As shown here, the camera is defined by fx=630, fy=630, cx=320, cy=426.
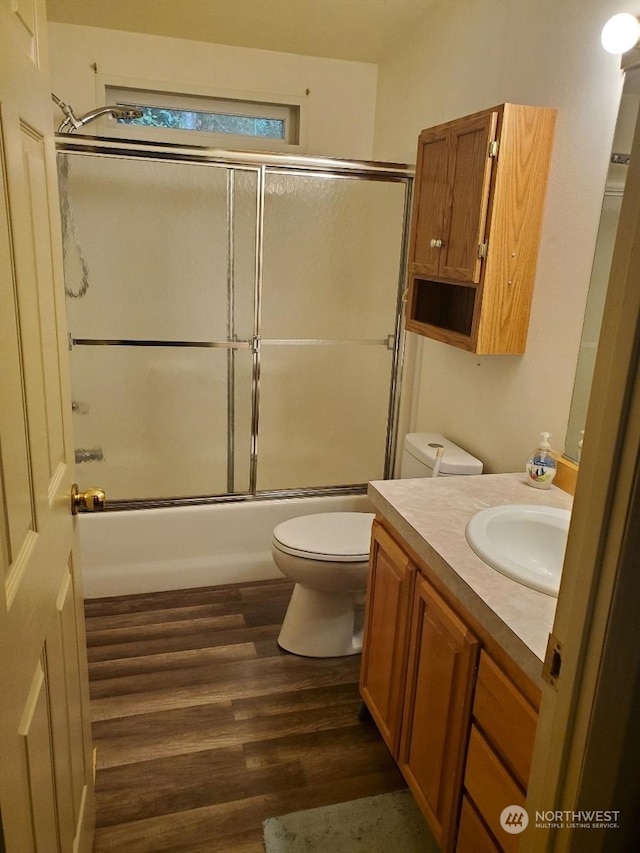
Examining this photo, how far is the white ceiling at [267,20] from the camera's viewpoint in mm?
2592

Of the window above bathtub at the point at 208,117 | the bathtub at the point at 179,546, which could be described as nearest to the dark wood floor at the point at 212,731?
the bathtub at the point at 179,546

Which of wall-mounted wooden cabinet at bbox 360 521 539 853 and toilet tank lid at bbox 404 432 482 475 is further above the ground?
toilet tank lid at bbox 404 432 482 475

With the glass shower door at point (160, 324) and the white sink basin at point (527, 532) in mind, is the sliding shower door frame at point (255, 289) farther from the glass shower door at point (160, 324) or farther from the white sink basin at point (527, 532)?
the white sink basin at point (527, 532)

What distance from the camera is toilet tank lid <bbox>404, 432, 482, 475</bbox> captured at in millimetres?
2285

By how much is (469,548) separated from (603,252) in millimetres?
931

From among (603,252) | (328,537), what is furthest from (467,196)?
(328,537)

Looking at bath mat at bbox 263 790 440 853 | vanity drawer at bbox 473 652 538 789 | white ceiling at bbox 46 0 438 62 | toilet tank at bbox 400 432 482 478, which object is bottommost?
bath mat at bbox 263 790 440 853

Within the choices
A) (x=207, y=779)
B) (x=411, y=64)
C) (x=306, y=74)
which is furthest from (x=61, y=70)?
(x=207, y=779)

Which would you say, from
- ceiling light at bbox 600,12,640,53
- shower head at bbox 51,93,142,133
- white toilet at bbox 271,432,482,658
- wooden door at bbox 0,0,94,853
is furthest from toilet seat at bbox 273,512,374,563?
shower head at bbox 51,93,142,133

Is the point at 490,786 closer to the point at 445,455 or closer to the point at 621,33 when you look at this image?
the point at 445,455

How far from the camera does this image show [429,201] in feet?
7.40

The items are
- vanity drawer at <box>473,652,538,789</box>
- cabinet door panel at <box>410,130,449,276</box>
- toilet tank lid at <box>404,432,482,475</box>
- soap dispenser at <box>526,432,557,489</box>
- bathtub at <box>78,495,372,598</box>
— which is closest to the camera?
vanity drawer at <box>473,652,538,789</box>

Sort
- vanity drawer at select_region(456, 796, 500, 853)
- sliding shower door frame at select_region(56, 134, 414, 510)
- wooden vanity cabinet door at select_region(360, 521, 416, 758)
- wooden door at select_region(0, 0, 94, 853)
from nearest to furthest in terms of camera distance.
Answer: wooden door at select_region(0, 0, 94, 853) → vanity drawer at select_region(456, 796, 500, 853) → wooden vanity cabinet door at select_region(360, 521, 416, 758) → sliding shower door frame at select_region(56, 134, 414, 510)

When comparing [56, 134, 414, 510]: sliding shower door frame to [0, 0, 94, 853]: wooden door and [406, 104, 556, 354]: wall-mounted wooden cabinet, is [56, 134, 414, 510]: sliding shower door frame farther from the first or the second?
[0, 0, 94, 853]: wooden door
